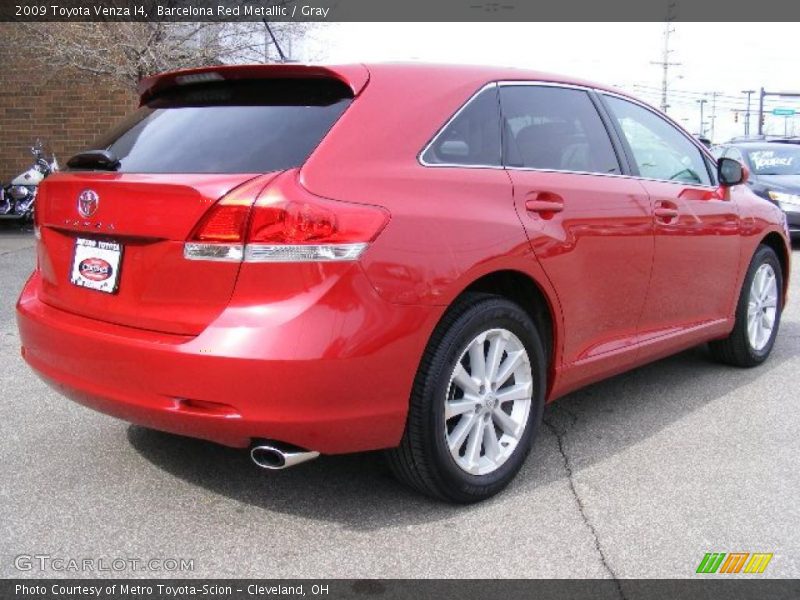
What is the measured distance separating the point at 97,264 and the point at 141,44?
8.78 metres

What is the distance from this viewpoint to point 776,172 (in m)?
12.4

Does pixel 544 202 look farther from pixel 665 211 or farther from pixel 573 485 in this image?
pixel 573 485

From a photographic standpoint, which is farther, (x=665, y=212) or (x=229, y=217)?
(x=665, y=212)

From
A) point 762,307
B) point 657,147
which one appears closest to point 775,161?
point 762,307

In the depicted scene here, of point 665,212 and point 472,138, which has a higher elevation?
point 472,138

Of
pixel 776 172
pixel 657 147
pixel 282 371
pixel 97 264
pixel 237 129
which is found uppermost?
pixel 237 129

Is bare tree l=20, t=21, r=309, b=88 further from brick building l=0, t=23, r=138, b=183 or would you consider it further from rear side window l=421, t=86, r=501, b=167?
rear side window l=421, t=86, r=501, b=167

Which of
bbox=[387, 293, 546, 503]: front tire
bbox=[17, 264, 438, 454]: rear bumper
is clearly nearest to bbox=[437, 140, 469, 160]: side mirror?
bbox=[387, 293, 546, 503]: front tire

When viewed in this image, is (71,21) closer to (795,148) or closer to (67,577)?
(67,577)

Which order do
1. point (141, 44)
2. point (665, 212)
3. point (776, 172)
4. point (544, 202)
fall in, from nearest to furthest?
point (544, 202) < point (665, 212) < point (141, 44) < point (776, 172)

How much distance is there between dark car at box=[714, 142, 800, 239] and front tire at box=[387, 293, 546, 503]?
9.17 meters

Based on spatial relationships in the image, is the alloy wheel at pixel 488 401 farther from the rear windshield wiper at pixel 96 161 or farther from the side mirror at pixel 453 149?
the rear windshield wiper at pixel 96 161

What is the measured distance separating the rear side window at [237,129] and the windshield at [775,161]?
11123 millimetres

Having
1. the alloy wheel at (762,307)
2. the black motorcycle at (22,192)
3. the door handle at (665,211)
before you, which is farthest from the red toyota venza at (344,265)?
the black motorcycle at (22,192)
